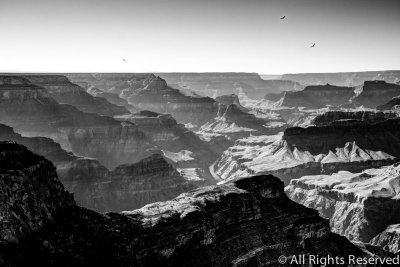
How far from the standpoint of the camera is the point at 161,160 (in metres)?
145

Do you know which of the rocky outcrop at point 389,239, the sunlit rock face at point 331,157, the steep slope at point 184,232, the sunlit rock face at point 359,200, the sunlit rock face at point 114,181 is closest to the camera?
the steep slope at point 184,232

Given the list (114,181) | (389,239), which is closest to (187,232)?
(389,239)

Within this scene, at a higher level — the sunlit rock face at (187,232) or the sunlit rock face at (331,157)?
the sunlit rock face at (187,232)

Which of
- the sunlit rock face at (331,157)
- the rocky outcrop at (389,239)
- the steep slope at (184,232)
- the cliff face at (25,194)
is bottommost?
the rocky outcrop at (389,239)

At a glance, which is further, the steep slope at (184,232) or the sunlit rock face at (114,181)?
the sunlit rock face at (114,181)

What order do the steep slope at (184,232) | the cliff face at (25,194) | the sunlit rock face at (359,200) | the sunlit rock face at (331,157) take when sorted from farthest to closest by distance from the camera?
the sunlit rock face at (331,157)
the sunlit rock face at (359,200)
the steep slope at (184,232)
the cliff face at (25,194)

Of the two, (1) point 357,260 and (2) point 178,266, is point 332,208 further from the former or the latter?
(2) point 178,266

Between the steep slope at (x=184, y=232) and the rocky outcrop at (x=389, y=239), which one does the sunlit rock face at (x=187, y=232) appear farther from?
the rocky outcrop at (x=389, y=239)

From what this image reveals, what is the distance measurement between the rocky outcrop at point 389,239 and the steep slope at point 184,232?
3636 cm

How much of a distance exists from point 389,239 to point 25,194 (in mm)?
87481

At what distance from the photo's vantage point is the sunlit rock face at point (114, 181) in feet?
428

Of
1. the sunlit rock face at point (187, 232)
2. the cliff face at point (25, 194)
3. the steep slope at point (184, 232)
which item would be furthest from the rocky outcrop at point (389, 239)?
the cliff face at point (25, 194)

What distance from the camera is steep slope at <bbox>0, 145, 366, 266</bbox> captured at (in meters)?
50.4

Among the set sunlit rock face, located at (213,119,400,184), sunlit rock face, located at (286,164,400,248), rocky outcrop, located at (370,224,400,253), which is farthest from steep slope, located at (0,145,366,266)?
sunlit rock face, located at (213,119,400,184)
